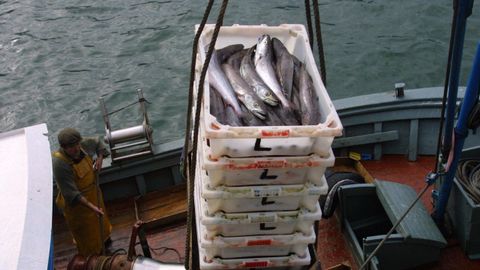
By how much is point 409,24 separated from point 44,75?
11.4 metres

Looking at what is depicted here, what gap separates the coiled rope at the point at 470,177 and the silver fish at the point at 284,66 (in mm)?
3225

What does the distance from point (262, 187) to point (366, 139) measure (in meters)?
4.85

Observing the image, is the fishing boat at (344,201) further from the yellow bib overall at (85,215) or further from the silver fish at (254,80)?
the silver fish at (254,80)

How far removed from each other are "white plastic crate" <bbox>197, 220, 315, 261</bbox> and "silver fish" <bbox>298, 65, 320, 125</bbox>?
0.86m

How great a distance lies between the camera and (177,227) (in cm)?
721

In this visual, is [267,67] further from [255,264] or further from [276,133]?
[255,264]

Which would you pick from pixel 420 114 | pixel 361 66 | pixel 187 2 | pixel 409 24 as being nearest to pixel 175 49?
pixel 187 2

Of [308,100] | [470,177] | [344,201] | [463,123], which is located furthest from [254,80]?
[470,177]

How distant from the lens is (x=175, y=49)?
53.1 ft

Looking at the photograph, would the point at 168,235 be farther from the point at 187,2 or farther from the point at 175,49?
the point at 187,2

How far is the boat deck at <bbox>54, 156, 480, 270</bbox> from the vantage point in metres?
6.45

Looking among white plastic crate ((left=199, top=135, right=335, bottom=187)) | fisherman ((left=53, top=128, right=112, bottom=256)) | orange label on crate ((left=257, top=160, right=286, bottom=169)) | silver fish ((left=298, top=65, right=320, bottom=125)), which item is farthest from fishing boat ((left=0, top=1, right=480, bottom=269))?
silver fish ((left=298, top=65, right=320, bottom=125))

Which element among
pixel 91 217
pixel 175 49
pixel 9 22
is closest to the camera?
A: pixel 91 217

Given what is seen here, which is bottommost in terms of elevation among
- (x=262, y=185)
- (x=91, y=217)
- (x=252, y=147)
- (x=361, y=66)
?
(x=361, y=66)
